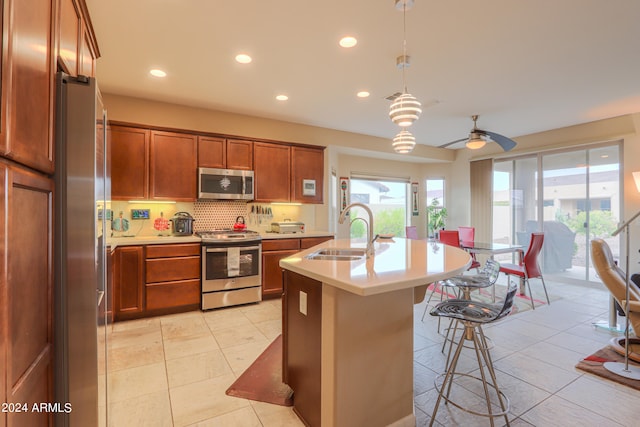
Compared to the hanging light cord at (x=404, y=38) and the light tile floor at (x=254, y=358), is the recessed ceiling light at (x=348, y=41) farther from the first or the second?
the light tile floor at (x=254, y=358)

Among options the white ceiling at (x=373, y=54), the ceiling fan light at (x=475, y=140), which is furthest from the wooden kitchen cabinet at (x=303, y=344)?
the ceiling fan light at (x=475, y=140)

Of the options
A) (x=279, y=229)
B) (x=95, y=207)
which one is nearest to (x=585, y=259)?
(x=279, y=229)

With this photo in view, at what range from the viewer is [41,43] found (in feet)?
3.55

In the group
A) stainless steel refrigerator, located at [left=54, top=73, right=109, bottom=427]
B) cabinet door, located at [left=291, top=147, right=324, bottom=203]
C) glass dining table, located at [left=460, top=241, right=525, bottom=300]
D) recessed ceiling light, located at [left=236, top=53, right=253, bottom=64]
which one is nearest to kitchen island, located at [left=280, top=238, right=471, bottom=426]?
stainless steel refrigerator, located at [left=54, top=73, right=109, bottom=427]

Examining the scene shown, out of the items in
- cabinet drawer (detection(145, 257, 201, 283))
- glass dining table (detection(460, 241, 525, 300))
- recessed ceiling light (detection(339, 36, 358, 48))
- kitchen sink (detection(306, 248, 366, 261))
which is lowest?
cabinet drawer (detection(145, 257, 201, 283))

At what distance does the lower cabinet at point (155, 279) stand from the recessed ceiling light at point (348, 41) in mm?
2784

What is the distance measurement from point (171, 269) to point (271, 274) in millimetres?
1268

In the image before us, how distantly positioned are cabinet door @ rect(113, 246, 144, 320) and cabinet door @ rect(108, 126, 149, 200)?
718 mm

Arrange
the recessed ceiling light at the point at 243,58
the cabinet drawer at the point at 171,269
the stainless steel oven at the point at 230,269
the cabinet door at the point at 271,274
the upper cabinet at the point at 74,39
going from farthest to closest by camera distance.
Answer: the cabinet door at the point at 271,274 → the stainless steel oven at the point at 230,269 → the cabinet drawer at the point at 171,269 → the recessed ceiling light at the point at 243,58 → the upper cabinet at the point at 74,39

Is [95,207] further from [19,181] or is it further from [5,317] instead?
[5,317]

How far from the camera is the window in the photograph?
22.4ft

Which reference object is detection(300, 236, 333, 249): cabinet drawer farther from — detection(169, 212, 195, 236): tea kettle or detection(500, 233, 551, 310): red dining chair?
detection(500, 233, 551, 310): red dining chair

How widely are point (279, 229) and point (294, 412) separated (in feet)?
9.37

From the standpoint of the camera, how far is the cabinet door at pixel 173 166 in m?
3.82
